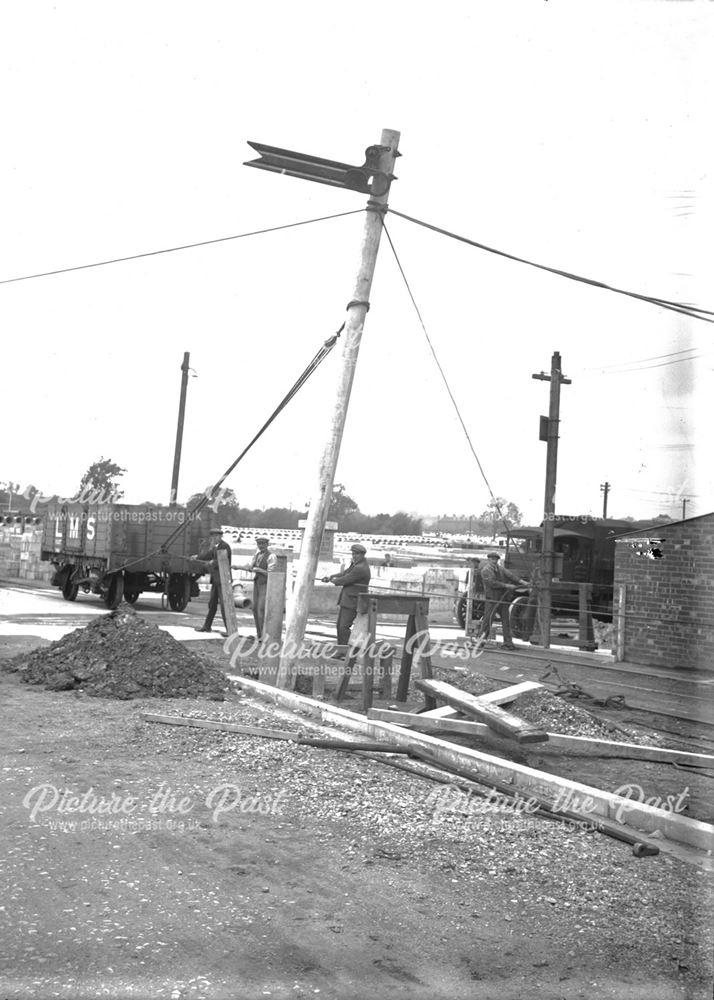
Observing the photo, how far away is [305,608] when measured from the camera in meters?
9.73

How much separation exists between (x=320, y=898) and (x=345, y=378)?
6.02 m

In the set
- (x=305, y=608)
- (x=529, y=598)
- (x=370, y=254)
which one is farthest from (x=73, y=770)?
(x=529, y=598)

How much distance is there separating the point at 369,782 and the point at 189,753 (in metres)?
1.48

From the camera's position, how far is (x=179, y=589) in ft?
74.0

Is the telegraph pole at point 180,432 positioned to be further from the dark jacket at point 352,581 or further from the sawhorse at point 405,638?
the sawhorse at point 405,638

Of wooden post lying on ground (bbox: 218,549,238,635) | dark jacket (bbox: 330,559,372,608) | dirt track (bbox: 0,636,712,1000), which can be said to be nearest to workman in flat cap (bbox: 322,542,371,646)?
dark jacket (bbox: 330,559,372,608)

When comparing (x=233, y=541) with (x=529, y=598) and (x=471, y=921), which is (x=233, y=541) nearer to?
(x=529, y=598)

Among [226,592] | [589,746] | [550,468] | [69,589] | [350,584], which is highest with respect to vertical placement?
[550,468]

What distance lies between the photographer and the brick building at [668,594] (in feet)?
49.7

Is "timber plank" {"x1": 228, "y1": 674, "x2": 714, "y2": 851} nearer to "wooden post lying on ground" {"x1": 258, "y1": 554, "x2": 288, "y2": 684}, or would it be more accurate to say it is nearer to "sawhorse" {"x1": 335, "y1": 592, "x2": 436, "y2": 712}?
"sawhorse" {"x1": 335, "y1": 592, "x2": 436, "y2": 712}

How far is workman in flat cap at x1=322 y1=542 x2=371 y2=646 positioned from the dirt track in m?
5.65

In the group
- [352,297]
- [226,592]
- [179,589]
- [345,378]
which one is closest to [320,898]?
[345,378]

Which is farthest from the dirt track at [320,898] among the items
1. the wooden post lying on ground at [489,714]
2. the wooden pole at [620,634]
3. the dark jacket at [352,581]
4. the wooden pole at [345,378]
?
the wooden pole at [620,634]

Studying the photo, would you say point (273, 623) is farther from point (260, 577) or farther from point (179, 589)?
point (179, 589)
